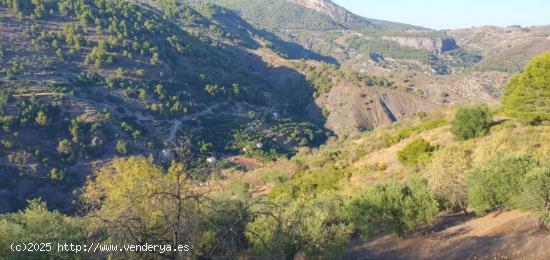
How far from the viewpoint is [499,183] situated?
22.8 m

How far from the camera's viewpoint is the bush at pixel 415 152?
41.2 metres

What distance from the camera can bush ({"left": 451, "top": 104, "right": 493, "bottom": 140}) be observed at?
4331cm

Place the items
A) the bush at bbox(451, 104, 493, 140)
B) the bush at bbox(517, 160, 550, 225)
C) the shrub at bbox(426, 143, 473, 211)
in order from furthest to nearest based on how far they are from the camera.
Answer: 1. the bush at bbox(451, 104, 493, 140)
2. the shrub at bbox(426, 143, 473, 211)
3. the bush at bbox(517, 160, 550, 225)

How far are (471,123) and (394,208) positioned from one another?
25.0 meters

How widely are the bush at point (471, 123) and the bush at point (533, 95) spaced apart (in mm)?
3085

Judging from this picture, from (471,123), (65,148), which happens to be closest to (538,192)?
(471,123)

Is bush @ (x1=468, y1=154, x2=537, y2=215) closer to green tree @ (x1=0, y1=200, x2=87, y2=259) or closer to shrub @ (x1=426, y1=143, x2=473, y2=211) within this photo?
shrub @ (x1=426, y1=143, x2=473, y2=211)

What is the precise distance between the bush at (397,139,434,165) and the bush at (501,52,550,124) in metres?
9.95

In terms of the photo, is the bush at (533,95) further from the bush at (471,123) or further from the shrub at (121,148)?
the shrub at (121,148)

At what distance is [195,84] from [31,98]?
3949 centimetres

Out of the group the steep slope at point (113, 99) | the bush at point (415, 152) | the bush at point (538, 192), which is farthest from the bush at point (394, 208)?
the steep slope at point (113, 99)

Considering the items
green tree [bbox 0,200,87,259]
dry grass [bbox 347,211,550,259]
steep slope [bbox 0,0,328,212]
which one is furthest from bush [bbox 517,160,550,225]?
steep slope [bbox 0,0,328,212]

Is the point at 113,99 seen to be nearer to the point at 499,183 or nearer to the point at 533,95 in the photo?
the point at 533,95

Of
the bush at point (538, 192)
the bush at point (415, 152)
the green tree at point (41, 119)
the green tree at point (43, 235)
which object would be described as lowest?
the green tree at point (41, 119)
